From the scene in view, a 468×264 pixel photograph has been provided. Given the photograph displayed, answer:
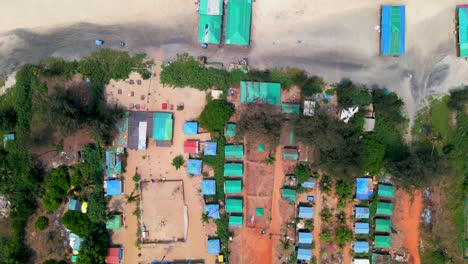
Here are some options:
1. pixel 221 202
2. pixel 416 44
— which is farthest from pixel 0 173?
pixel 416 44

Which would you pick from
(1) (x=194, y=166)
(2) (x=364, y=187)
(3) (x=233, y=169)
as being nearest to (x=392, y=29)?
(2) (x=364, y=187)

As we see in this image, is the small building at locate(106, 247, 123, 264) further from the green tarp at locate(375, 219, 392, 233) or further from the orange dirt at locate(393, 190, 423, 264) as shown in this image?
the orange dirt at locate(393, 190, 423, 264)

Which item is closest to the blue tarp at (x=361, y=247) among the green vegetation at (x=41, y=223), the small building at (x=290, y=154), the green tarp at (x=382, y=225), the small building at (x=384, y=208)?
the green tarp at (x=382, y=225)

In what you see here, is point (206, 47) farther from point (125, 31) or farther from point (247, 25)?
point (125, 31)

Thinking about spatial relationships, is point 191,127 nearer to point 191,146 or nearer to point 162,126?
point 191,146

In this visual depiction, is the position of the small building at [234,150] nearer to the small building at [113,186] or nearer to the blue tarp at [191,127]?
the blue tarp at [191,127]
